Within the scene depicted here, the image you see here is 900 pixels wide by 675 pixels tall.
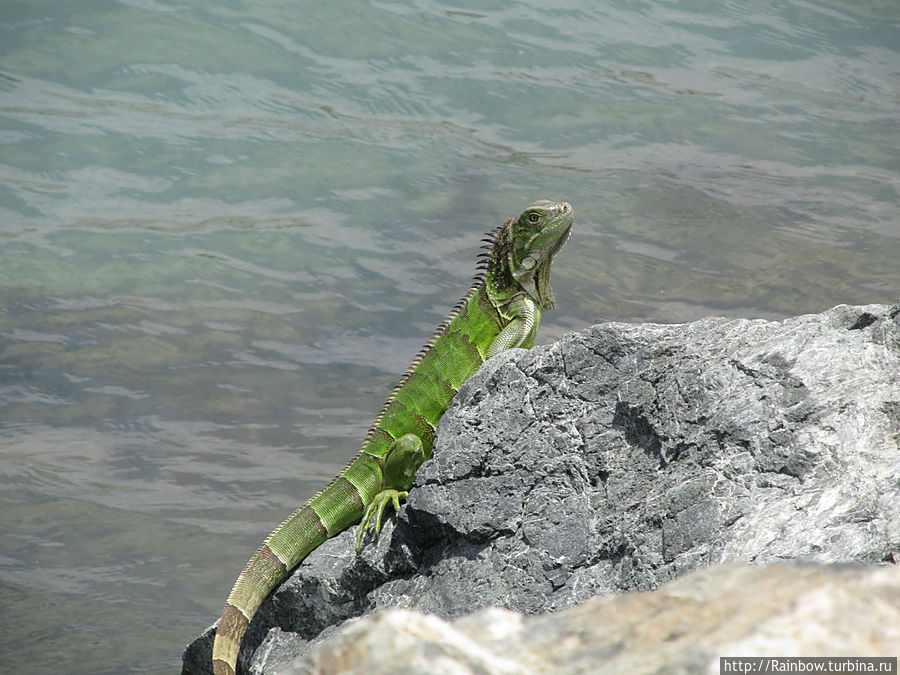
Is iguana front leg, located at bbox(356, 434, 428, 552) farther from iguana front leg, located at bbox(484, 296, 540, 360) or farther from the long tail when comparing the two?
iguana front leg, located at bbox(484, 296, 540, 360)

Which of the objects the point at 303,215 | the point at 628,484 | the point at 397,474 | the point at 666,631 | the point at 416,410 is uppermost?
the point at 666,631

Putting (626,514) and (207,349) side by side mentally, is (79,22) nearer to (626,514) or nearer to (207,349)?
(207,349)

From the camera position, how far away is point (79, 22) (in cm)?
1280

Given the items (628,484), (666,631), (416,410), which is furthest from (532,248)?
(666,631)

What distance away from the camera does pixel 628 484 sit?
11.7 ft

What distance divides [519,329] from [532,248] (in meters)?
0.55

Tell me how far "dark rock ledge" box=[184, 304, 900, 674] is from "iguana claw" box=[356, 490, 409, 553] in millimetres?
78

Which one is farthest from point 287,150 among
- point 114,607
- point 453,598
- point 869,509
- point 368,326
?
point 869,509

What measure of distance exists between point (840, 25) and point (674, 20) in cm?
271

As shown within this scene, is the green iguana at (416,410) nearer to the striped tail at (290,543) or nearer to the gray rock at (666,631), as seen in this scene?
the striped tail at (290,543)

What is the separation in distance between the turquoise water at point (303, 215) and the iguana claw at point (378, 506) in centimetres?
209

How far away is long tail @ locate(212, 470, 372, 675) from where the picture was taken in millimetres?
4387

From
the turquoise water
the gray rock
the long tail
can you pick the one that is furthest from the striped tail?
the gray rock

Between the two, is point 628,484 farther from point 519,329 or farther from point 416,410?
point 519,329
